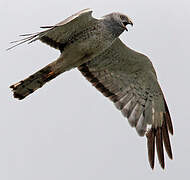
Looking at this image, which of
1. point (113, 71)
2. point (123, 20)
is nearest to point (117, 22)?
point (123, 20)

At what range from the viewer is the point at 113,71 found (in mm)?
12133

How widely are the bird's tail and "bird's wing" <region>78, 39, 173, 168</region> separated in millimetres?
1330

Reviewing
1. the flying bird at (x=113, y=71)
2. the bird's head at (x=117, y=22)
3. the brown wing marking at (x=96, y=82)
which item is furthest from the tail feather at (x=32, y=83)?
the bird's head at (x=117, y=22)

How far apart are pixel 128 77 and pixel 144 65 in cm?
60

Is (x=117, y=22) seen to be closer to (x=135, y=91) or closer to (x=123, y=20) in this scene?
(x=123, y=20)

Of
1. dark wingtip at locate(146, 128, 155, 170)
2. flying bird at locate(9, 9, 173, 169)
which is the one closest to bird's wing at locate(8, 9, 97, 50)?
flying bird at locate(9, 9, 173, 169)

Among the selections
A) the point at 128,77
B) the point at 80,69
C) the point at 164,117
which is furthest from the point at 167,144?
the point at 80,69

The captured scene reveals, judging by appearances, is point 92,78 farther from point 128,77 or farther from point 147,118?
point 147,118

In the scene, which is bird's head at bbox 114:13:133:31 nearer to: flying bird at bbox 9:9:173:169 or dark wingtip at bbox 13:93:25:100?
flying bird at bbox 9:9:173:169

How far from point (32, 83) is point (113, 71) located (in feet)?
7.32

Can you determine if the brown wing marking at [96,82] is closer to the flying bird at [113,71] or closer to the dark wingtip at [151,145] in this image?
the flying bird at [113,71]

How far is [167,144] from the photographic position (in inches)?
468

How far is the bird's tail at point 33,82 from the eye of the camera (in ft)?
35.3

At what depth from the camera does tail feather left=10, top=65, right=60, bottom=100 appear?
10.8 m
